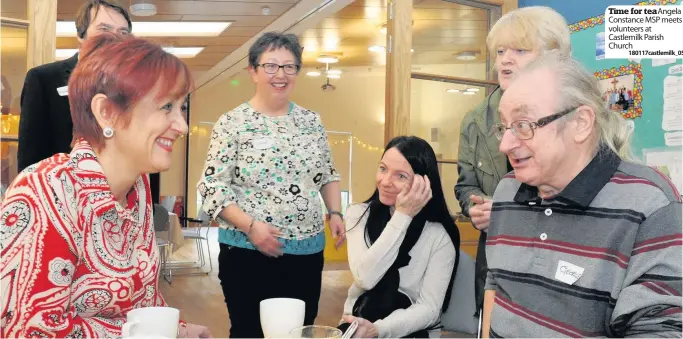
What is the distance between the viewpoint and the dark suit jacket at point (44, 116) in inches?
82.7

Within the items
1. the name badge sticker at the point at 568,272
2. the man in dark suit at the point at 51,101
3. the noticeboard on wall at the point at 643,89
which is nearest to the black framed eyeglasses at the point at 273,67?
the man in dark suit at the point at 51,101

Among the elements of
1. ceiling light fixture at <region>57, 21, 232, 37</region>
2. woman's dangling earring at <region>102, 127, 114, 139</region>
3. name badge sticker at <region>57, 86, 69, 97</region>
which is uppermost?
ceiling light fixture at <region>57, 21, 232, 37</region>

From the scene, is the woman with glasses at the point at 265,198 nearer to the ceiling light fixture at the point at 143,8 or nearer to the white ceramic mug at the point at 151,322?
the white ceramic mug at the point at 151,322

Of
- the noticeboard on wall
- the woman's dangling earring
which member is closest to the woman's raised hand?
the woman's dangling earring

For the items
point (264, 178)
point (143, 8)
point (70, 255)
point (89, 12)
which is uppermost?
point (143, 8)

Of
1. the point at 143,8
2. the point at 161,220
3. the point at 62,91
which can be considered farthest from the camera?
the point at 161,220

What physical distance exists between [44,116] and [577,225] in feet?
5.85

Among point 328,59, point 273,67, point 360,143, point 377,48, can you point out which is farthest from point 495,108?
point 360,143

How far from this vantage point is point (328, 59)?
31.7 ft

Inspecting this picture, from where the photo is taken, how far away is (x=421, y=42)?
10.5 ft

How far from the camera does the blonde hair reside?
197 cm

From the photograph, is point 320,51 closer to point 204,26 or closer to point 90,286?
point 204,26

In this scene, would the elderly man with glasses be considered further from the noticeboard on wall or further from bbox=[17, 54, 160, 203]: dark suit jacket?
bbox=[17, 54, 160, 203]: dark suit jacket

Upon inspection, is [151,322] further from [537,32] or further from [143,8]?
[143,8]
